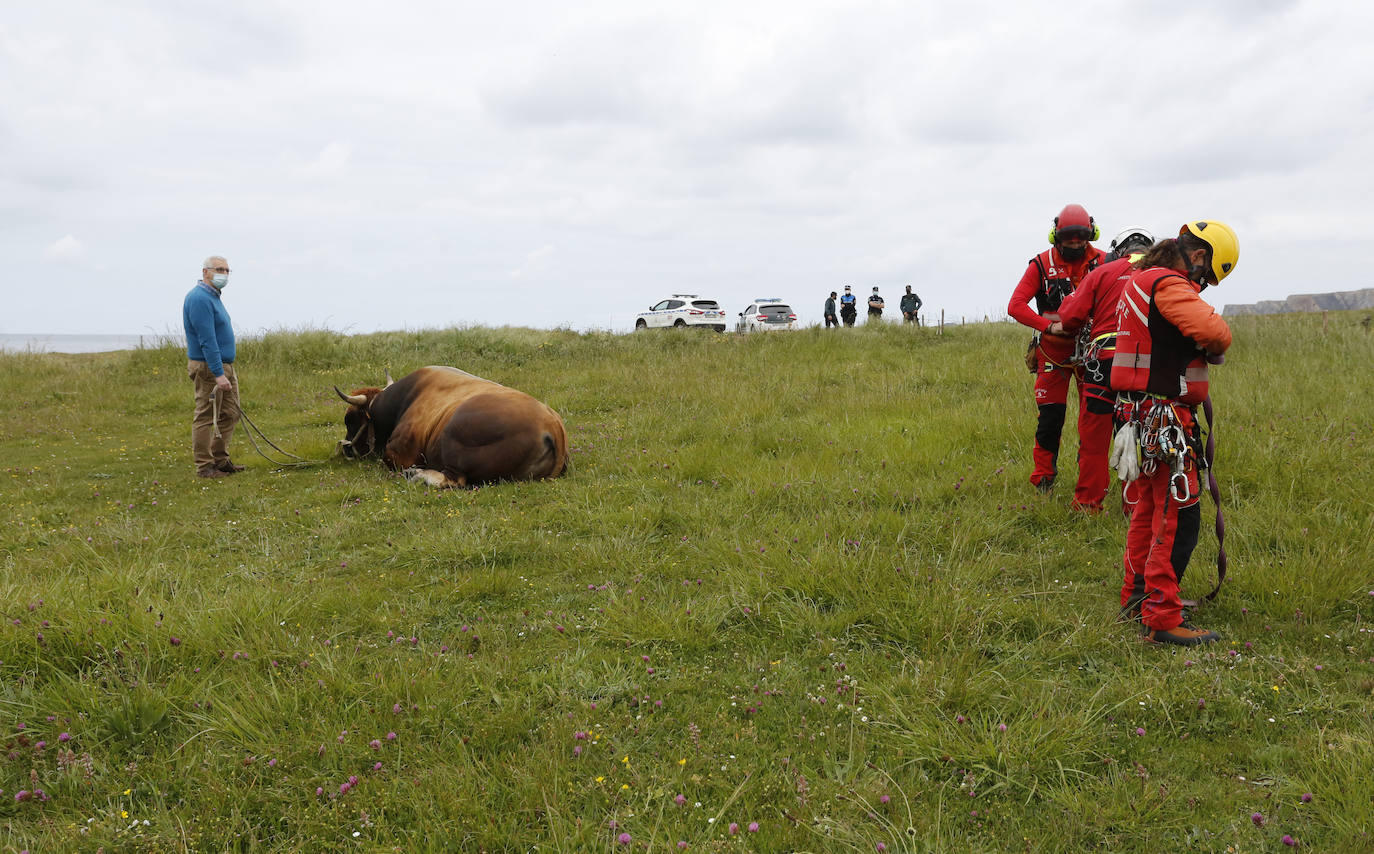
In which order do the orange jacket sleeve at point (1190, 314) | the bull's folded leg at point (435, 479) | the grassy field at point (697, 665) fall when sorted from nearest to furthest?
the grassy field at point (697, 665) < the orange jacket sleeve at point (1190, 314) < the bull's folded leg at point (435, 479)

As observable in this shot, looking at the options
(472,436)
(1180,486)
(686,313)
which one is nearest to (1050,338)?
(1180,486)

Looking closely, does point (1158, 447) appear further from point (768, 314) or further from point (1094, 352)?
point (768, 314)

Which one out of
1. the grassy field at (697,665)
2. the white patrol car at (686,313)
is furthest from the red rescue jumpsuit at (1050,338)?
the white patrol car at (686,313)

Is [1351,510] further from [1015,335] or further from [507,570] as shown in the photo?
[1015,335]

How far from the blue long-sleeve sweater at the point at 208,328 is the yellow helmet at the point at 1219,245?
26.6 feet

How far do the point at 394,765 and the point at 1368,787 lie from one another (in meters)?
3.16

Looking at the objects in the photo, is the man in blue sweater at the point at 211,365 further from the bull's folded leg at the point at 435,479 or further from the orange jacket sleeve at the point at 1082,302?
the orange jacket sleeve at the point at 1082,302

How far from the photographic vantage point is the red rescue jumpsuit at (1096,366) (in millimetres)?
4992

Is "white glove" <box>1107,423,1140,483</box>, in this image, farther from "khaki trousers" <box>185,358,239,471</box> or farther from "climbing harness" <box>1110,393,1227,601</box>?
"khaki trousers" <box>185,358,239,471</box>

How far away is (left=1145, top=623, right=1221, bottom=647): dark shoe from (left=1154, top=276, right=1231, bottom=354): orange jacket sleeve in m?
1.29

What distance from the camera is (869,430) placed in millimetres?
7645

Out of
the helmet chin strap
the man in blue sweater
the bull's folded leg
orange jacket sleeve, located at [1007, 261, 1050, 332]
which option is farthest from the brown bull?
the helmet chin strap

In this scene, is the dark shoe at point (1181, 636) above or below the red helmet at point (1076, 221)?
below

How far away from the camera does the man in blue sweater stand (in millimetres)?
7758
